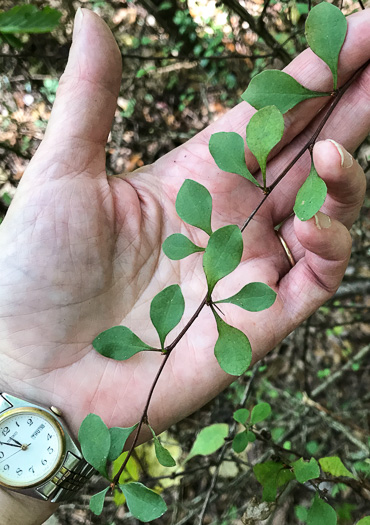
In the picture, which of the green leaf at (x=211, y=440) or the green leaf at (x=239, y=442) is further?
the green leaf at (x=211, y=440)

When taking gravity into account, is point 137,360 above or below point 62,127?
below

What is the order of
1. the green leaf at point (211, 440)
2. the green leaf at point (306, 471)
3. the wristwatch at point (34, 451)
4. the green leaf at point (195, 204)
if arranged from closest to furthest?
1. the green leaf at point (195, 204)
2. the green leaf at point (306, 471)
3. the wristwatch at point (34, 451)
4. the green leaf at point (211, 440)

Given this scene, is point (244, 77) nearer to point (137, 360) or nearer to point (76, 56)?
point (76, 56)

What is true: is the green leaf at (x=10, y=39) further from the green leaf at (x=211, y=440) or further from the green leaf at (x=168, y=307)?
the green leaf at (x=211, y=440)

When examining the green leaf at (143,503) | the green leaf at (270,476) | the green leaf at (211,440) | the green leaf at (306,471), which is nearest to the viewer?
the green leaf at (143,503)

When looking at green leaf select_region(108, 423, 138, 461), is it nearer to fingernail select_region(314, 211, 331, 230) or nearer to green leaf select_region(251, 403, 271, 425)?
green leaf select_region(251, 403, 271, 425)

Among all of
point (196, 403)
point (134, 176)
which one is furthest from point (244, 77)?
point (196, 403)

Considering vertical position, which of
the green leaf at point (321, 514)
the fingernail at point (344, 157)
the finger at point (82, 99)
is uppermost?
the finger at point (82, 99)

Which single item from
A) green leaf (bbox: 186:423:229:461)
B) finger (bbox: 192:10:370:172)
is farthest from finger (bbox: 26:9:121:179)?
green leaf (bbox: 186:423:229:461)

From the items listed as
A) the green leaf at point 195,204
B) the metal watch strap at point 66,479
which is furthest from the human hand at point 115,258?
the green leaf at point 195,204
